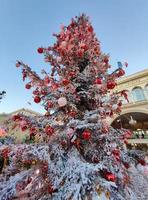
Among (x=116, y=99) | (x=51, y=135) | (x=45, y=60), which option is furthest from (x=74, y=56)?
(x=51, y=135)

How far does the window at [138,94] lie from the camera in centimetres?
1557

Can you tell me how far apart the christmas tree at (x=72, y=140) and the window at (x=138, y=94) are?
1319 cm

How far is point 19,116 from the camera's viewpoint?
2.93 m

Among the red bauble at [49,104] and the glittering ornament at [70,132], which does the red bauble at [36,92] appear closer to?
the red bauble at [49,104]

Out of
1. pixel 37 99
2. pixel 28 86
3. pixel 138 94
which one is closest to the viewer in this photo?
pixel 37 99

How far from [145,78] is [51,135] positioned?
15360mm

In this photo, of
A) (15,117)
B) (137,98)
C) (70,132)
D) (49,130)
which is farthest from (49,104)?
(137,98)

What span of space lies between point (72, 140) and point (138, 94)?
14.8 m

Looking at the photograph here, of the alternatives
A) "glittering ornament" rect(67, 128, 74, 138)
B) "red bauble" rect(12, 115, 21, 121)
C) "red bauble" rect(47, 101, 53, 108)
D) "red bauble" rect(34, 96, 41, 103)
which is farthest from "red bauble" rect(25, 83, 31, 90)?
"glittering ornament" rect(67, 128, 74, 138)

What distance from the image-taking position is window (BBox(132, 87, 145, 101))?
15.6 meters

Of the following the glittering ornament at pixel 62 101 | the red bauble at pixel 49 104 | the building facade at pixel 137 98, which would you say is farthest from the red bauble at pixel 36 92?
the building facade at pixel 137 98

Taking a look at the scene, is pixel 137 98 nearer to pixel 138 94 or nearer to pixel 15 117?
pixel 138 94

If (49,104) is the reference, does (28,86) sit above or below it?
above

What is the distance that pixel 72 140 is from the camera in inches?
109
